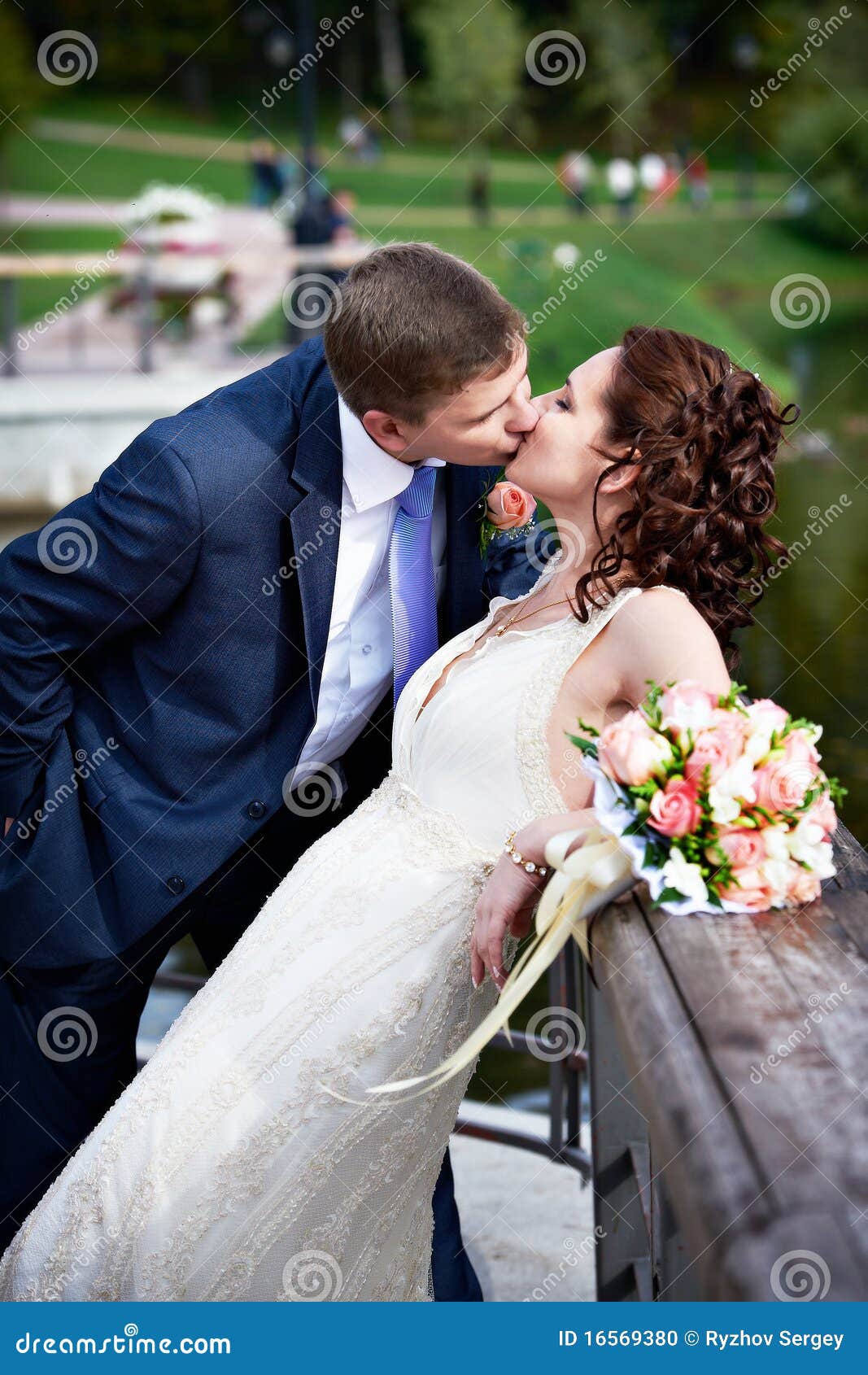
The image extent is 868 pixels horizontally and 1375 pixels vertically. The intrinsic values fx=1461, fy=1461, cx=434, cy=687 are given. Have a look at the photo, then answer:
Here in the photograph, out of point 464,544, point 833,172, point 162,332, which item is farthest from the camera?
point 833,172

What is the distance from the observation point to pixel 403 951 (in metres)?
2.17

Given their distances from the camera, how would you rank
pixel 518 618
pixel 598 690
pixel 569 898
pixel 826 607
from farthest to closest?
pixel 826 607 < pixel 518 618 < pixel 598 690 < pixel 569 898

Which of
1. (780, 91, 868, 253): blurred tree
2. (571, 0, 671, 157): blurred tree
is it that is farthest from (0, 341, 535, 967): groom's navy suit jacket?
(571, 0, 671, 157): blurred tree

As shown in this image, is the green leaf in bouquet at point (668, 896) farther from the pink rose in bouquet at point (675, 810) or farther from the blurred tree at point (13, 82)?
the blurred tree at point (13, 82)

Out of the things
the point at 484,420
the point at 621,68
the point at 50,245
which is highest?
the point at 621,68

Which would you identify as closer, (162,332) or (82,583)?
(82,583)

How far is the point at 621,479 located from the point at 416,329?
412mm

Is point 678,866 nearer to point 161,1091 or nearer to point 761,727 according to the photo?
point 761,727

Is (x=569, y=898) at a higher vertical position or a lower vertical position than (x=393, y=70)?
lower

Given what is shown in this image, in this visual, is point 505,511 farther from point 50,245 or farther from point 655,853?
point 50,245

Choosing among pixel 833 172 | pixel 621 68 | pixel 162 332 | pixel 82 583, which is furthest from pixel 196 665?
pixel 621 68

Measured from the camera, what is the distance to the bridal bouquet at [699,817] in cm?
160

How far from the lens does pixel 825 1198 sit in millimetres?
1109
